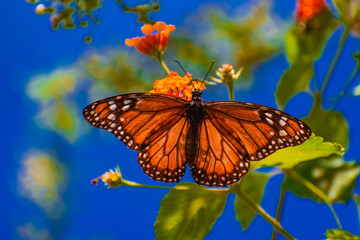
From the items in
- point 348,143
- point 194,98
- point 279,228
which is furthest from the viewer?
point 348,143

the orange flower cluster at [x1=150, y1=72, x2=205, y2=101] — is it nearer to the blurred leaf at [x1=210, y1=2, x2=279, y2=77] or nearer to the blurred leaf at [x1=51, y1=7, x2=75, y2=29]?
the blurred leaf at [x1=51, y1=7, x2=75, y2=29]

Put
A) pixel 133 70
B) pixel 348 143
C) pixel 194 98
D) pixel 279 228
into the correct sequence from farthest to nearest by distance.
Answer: pixel 133 70 < pixel 348 143 < pixel 194 98 < pixel 279 228

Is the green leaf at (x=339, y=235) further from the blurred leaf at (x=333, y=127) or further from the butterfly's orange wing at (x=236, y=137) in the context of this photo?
the blurred leaf at (x=333, y=127)

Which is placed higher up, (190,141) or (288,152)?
(190,141)

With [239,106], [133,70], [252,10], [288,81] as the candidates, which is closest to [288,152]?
[239,106]

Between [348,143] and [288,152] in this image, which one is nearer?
[288,152]

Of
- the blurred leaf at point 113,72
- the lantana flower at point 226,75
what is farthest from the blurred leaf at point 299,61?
the blurred leaf at point 113,72

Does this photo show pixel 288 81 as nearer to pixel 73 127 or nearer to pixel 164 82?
pixel 164 82
